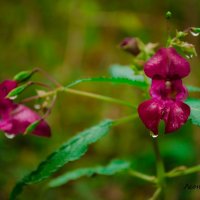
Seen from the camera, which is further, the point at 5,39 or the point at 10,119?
the point at 5,39

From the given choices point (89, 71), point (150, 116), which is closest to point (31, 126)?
point (150, 116)

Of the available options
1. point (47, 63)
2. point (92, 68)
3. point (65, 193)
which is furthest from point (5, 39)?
point (65, 193)

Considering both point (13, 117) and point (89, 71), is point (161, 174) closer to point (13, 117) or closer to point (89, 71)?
point (13, 117)

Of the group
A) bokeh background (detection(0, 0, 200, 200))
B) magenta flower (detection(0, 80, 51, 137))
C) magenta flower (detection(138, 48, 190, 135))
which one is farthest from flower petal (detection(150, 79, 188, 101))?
bokeh background (detection(0, 0, 200, 200))

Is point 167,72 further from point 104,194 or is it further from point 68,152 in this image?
point 104,194

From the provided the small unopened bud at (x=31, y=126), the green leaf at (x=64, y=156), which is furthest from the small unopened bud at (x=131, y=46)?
the small unopened bud at (x=31, y=126)

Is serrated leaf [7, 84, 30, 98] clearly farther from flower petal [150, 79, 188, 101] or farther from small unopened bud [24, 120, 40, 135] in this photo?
flower petal [150, 79, 188, 101]

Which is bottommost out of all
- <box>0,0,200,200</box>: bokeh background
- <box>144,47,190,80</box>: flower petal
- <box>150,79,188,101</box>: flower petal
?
<box>0,0,200,200</box>: bokeh background
